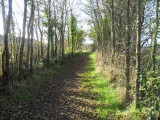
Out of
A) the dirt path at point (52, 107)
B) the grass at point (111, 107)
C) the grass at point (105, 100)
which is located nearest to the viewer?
the grass at point (111, 107)

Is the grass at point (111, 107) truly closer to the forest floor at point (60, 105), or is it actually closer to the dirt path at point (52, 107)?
the forest floor at point (60, 105)

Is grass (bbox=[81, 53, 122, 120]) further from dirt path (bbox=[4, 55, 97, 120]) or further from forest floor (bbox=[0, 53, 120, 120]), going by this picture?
dirt path (bbox=[4, 55, 97, 120])

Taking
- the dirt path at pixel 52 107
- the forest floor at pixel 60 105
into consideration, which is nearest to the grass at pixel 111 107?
the forest floor at pixel 60 105

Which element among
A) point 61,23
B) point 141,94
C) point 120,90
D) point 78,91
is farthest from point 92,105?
point 61,23

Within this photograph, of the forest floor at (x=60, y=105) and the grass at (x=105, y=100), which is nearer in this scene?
the forest floor at (x=60, y=105)

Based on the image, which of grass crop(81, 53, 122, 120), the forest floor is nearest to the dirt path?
the forest floor

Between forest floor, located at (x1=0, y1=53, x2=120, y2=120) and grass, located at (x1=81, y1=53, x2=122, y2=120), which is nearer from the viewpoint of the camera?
forest floor, located at (x1=0, y1=53, x2=120, y2=120)

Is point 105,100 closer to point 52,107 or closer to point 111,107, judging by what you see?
point 111,107

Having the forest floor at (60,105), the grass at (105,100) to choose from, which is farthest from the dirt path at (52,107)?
the grass at (105,100)

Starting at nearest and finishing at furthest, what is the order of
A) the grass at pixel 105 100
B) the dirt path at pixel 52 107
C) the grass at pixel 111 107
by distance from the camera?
the grass at pixel 111 107 → the dirt path at pixel 52 107 → the grass at pixel 105 100

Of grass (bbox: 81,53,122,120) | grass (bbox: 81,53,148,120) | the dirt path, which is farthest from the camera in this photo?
grass (bbox: 81,53,122,120)

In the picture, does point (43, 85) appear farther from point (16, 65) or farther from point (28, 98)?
point (28, 98)

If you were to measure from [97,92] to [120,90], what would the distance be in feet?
Answer: 8.34

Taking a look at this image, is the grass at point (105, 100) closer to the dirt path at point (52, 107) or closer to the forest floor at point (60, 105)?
the forest floor at point (60, 105)
